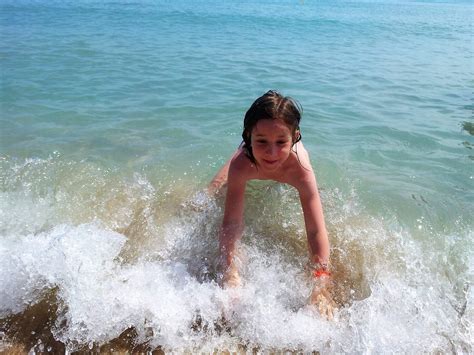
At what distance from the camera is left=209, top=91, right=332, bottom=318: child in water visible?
265cm

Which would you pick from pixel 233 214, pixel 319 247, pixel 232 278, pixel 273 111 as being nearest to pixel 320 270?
pixel 319 247

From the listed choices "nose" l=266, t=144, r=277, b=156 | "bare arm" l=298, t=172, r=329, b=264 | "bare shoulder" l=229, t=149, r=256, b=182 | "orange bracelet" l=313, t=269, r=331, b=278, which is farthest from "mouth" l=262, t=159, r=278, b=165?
"orange bracelet" l=313, t=269, r=331, b=278

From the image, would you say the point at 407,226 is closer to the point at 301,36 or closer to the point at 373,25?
the point at 301,36

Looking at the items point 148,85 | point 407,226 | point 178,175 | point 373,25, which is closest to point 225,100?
point 148,85

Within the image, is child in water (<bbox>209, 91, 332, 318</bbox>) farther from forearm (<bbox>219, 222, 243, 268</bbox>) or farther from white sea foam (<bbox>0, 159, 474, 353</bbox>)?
white sea foam (<bbox>0, 159, 474, 353</bbox>)

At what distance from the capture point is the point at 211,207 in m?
3.77

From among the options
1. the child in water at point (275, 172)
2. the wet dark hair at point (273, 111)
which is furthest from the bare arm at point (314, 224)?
the wet dark hair at point (273, 111)

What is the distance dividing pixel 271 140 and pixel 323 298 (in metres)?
1.09

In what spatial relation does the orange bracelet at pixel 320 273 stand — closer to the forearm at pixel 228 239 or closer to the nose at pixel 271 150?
the forearm at pixel 228 239

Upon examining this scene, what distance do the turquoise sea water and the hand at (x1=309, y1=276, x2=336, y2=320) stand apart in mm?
76

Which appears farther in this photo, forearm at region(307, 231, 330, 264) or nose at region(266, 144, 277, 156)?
forearm at region(307, 231, 330, 264)

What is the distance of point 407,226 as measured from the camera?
371 centimetres

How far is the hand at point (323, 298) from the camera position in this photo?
8.39 ft

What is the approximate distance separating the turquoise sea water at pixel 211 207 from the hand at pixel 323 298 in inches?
3.0
